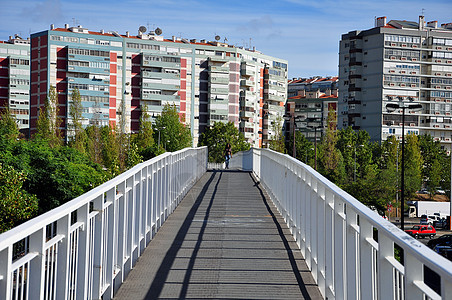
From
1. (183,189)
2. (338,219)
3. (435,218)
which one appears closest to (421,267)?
(338,219)

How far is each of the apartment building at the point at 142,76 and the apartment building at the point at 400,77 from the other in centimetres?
2163

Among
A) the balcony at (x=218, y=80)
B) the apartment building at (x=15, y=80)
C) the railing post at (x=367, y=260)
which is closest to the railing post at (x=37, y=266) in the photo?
the railing post at (x=367, y=260)

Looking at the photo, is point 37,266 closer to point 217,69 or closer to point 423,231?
point 423,231

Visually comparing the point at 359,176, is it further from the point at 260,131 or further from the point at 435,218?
the point at 260,131

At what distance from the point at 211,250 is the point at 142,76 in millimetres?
107724

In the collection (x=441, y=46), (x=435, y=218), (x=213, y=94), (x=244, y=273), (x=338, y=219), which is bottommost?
(x=435, y=218)

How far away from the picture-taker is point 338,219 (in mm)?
6188

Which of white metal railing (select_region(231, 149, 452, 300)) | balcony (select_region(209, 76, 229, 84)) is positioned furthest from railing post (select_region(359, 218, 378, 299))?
balcony (select_region(209, 76, 229, 84))

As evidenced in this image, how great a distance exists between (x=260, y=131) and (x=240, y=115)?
8.87 meters

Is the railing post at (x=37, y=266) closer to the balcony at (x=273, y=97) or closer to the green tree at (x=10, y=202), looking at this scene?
the green tree at (x=10, y=202)

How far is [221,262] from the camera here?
8195 millimetres

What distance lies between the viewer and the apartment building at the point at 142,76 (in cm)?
10925

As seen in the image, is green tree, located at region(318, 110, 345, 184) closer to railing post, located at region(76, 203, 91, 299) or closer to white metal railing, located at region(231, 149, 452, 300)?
white metal railing, located at region(231, 149, 452, 300)

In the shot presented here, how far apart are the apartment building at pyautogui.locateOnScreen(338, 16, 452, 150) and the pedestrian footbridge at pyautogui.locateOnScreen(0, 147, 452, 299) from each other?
10584 centimetres
